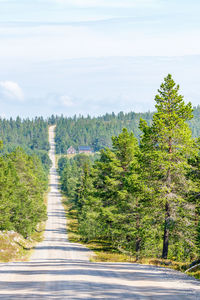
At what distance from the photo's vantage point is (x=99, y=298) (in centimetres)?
1073

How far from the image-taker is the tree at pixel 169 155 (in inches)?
997

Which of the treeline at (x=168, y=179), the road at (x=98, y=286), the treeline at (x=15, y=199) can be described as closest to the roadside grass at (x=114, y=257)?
the treeline at (x=168, y=179)

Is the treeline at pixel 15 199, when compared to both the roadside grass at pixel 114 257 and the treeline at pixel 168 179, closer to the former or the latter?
the roadside grass at pixel 114 257

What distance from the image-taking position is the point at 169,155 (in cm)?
2544

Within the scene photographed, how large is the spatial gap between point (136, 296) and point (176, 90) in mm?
17945

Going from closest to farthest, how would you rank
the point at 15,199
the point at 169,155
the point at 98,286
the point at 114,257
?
the point at 98,286
the point at 169,155
the point at 114,257
the point at 15,199

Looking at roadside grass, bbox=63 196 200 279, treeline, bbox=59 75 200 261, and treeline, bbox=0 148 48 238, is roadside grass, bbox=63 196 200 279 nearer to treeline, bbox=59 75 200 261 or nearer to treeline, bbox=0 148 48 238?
treeline, bbox=59 75 200 261

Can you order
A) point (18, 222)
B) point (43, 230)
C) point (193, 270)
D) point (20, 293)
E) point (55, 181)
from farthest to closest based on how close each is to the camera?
point (55, 181)
point (43, 230)
point (18, 222)
point (193, 270)
point (20, 293)

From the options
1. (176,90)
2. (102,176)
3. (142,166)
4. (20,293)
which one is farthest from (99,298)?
(102,176)

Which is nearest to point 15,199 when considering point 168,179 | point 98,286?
point 168,179

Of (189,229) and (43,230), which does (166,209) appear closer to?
(189,229)

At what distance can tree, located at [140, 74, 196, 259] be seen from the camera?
83.1 ft

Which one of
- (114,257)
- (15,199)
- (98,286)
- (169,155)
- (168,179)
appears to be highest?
(169,155)

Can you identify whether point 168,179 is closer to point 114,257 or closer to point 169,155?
point 169,155
